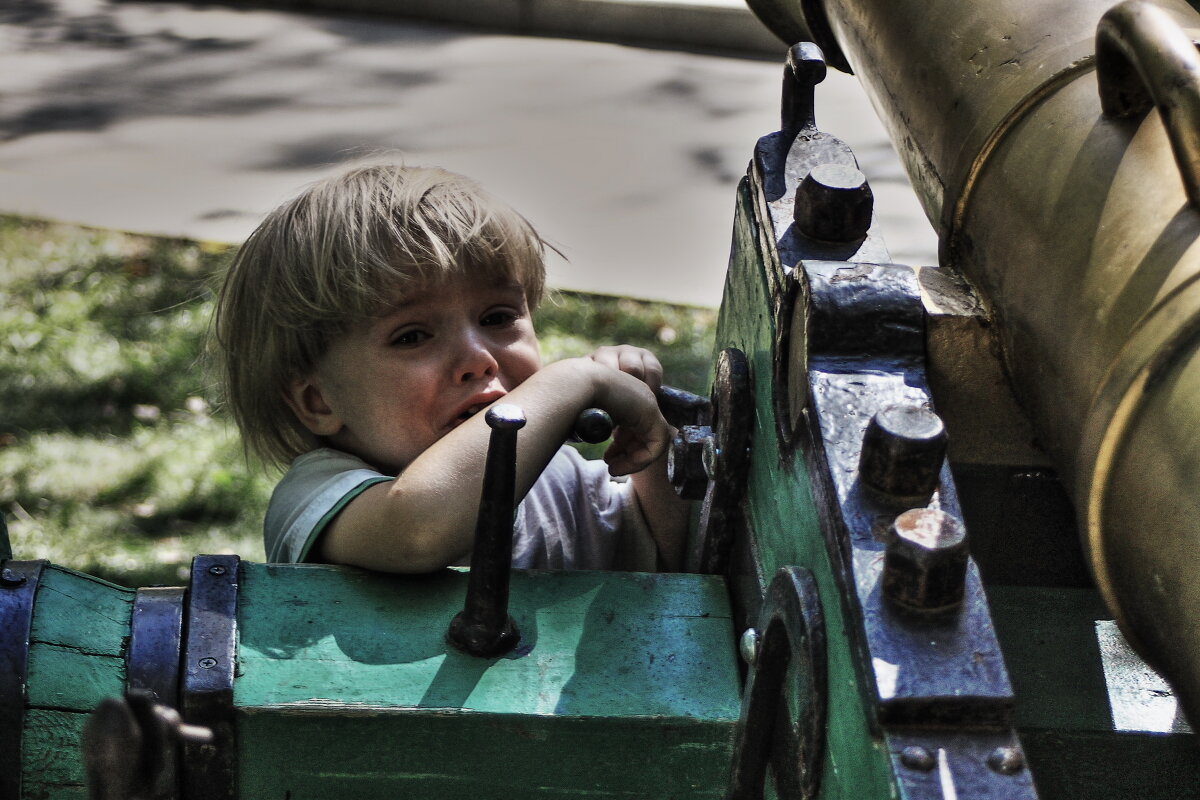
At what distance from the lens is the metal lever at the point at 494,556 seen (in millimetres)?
1209

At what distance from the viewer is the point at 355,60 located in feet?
18.9

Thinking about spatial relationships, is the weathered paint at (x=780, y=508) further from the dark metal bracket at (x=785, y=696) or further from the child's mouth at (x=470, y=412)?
the child's mouth at (x=470, y=412)

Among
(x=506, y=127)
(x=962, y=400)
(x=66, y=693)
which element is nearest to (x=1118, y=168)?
(x=962, y=400)

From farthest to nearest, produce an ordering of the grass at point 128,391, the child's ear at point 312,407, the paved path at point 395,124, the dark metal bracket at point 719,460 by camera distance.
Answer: the paved path at point 395,124
the grass at point 128,391
the child's ear at point 312,407
the dark metal bracket at point 719,460

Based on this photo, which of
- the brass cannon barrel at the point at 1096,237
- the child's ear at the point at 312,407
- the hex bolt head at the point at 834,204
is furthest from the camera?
the child's ear at the point at 312,407

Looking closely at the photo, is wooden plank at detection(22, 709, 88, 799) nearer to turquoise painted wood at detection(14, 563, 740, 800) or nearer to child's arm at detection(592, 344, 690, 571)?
turquoise painted wood at detection(14, 563, 740, 800)

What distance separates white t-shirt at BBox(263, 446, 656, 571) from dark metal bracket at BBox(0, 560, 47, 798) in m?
0.34

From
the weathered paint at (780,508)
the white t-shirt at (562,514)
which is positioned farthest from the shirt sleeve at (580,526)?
the weathered paint at (780,508)

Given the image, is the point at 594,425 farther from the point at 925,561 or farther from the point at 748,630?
the point at 925,561

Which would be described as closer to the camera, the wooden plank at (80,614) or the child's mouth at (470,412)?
the wooden plank at (80,614)

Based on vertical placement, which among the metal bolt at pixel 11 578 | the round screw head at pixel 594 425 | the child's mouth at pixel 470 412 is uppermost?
the round screw head at pixel 594 425

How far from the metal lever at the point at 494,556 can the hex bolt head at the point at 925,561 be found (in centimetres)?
37

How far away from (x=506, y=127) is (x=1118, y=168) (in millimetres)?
4332

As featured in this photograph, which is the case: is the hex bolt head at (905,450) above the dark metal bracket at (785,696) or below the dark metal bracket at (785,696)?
above
